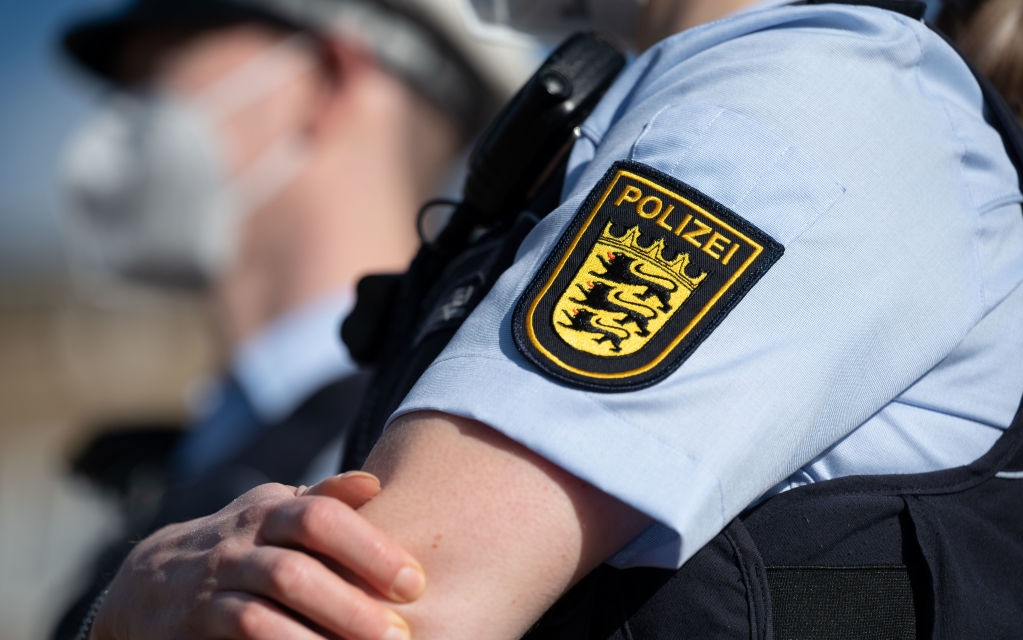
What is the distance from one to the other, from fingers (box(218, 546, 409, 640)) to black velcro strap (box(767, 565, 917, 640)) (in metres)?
0.34

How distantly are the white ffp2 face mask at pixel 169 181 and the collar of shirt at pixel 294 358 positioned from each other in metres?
0.35

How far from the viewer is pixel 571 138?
107cm

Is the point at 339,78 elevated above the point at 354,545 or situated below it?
below

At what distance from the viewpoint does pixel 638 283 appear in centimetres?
77

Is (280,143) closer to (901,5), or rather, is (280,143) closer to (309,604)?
(901,5)

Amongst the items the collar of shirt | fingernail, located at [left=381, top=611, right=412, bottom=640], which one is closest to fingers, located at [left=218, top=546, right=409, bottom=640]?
fingernail, located at [left=381, top=611, right=412, bottom=640]

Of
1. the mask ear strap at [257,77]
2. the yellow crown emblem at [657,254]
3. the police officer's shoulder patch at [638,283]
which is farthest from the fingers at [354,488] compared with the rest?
the mask ear strap at [257,77]

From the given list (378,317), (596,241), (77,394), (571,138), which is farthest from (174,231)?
(77,394)

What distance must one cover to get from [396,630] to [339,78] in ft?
7.67

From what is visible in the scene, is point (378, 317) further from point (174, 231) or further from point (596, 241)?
point (174, 231)

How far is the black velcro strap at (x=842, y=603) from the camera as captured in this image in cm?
83

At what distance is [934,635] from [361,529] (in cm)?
51

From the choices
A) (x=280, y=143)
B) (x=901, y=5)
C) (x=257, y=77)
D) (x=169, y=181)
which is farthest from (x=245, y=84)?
(x=901, y=5)

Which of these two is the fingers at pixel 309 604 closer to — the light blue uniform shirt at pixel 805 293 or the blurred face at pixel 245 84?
the light blue uniform shirt at pixel 805 293
